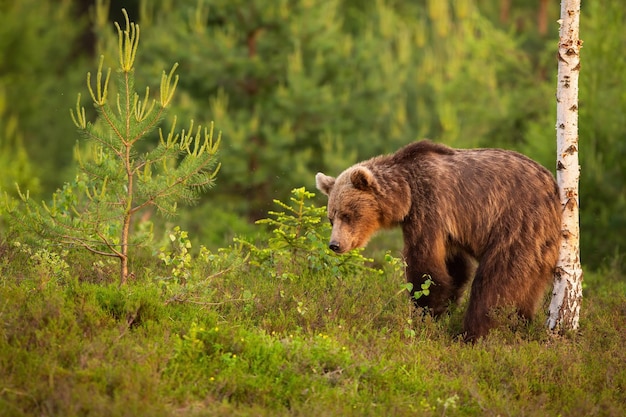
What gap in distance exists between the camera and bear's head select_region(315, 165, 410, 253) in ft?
24.9

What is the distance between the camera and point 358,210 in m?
7.71

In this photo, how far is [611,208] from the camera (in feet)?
40.5

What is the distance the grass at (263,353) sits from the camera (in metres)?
5.38

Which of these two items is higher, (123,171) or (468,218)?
(123,171)

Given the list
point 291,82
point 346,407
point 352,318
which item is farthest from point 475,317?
point 291,82

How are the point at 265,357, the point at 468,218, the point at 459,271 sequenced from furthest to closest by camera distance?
the point at 459,271 < the point at 468,218 < the point at 265,357

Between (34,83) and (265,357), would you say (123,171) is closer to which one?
(265,357)

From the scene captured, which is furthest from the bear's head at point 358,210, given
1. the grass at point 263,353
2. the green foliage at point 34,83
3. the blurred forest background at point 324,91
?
the green foliage at point 34,83

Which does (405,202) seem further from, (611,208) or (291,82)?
(291,82)

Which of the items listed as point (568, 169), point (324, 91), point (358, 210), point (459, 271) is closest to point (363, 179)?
point (358, 210)

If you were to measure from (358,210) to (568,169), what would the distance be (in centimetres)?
183

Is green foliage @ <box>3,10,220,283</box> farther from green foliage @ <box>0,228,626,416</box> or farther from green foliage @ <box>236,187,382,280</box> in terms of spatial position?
green foliage @ <box>236,187,382,280</box>

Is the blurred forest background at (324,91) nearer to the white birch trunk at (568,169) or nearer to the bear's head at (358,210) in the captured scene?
the bear's head at (358,210)

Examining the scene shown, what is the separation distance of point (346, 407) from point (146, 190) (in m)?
2.41
